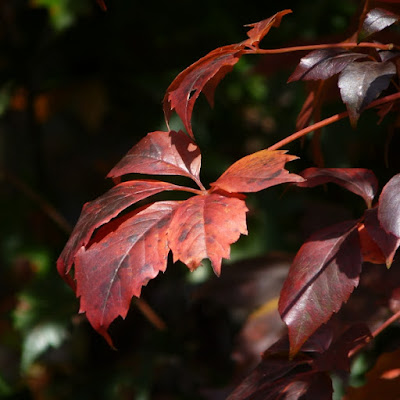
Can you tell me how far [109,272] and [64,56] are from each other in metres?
1.34

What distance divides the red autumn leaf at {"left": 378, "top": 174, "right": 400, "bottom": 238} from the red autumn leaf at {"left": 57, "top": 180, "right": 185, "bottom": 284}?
0.17m

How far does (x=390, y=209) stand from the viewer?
0.48m

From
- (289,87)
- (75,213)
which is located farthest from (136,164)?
(75,213)

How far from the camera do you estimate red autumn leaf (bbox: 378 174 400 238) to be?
0.48 meters

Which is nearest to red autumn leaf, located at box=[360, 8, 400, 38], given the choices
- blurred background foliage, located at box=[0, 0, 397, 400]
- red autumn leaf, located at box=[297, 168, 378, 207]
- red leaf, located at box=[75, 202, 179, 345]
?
red autumn leaf, located at box=[297, 168, 378, 207]

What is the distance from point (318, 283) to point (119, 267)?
17 cm

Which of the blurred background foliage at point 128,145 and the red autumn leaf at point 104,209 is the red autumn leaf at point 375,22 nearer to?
the red autumn leaf at point 104,209

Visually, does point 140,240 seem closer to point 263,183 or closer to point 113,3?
point 263,183

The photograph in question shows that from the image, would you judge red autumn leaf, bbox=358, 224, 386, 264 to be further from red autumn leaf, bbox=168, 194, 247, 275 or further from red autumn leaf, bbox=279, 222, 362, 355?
red autumn leaf, bbox=168, 194, 247, 275

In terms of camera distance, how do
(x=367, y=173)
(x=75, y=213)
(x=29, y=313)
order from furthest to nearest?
(x=75, y=213) → (x=29, y=313) → (x=367, y=173)

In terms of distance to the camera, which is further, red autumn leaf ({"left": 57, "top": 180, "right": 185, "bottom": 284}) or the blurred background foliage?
the blurred background foliage

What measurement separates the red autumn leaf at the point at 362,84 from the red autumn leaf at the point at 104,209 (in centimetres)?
16

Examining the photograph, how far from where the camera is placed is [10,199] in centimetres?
175

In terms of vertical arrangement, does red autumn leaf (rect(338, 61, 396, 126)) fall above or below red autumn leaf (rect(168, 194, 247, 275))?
above
